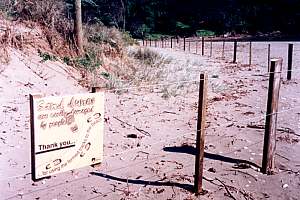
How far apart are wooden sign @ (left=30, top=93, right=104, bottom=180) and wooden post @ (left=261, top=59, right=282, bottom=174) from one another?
8.08ft

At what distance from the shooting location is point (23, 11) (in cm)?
1402

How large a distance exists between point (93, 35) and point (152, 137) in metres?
8.71

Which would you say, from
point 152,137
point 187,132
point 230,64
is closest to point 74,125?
point 152,137

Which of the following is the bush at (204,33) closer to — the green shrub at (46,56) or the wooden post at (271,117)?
the green shrub at (46,56)

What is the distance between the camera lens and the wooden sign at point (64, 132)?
153 inches

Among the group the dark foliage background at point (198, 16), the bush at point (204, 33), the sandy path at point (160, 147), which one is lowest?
the sandy path at point (160, 147)

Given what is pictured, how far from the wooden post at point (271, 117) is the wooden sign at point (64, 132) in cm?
246

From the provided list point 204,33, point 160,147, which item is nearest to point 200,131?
point 160,147

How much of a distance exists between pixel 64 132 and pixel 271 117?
2903 millimetres

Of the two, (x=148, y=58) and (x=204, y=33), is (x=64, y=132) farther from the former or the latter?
(x=204, y=33)

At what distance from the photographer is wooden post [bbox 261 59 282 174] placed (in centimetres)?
570

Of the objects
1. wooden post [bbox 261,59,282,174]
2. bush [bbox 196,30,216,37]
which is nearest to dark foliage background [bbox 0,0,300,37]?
bush [bbox 196,30,216,37]

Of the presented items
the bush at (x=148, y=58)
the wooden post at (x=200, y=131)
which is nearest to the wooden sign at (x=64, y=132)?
the wooden post at (x=200, y=131)

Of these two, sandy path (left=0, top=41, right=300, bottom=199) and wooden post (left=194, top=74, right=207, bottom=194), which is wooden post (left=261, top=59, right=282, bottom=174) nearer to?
sandy path (left=0, top=41, right=300, bottom=199)
